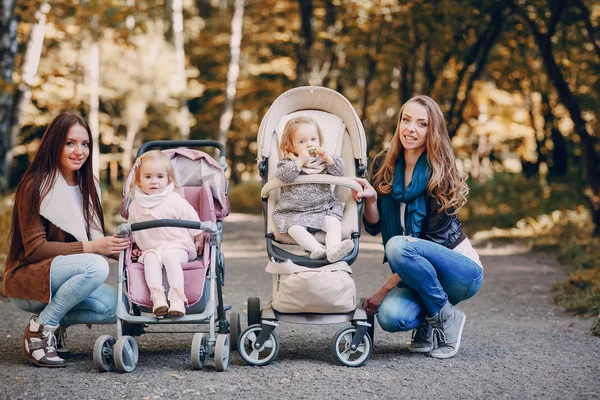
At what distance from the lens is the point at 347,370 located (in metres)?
4.98

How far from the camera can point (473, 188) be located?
73.6ft

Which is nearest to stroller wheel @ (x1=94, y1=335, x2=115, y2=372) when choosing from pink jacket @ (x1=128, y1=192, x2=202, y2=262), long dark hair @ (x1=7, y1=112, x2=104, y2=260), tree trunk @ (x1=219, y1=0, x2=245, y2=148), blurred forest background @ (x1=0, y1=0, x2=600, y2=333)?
pink jacket @ (x1=128, y1=192, x2=202, y2=262)

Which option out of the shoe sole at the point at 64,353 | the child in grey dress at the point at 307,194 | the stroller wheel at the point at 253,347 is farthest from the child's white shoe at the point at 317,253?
the shoe sole at the point at 64,353

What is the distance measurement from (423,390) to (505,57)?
18.6 metres

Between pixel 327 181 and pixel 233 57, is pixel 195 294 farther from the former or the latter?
pixel 233 57

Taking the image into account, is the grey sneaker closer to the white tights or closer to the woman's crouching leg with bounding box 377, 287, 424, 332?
the woman's crouching leg with bounding box 377, 287, 424, 332

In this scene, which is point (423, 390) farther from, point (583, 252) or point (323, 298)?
point (583, 252)

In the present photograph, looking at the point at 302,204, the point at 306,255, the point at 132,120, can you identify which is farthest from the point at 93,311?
the point at 132,120

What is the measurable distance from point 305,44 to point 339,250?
15967mm

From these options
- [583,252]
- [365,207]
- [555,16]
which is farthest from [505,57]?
[365,207]

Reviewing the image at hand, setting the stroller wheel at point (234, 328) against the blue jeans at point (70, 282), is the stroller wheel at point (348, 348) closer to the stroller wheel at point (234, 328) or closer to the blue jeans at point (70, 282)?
the stroller wheel at point (234, 328)

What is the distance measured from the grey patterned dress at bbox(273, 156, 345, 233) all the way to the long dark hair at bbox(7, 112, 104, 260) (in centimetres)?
122

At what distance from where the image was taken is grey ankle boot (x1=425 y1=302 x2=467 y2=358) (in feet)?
17.9

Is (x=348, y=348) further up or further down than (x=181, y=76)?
further down
